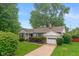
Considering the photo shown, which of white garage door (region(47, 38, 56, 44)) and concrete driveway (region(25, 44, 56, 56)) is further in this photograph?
white garage door (region(47, 38, 56, 44))

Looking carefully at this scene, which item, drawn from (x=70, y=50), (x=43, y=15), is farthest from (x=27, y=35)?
(x=70, y=50)

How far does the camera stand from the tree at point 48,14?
522 cm

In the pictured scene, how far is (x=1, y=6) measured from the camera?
5230 mm

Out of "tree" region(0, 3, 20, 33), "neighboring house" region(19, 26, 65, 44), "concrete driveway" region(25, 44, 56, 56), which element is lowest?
"concrete driveway" region(25, 44, 56, 56)

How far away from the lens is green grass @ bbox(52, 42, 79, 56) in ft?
16.9

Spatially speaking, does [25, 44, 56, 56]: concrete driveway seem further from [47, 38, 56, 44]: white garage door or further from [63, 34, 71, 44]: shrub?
[63, 34, 71, 44]: shrub

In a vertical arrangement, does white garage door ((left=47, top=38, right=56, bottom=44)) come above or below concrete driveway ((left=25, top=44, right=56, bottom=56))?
above

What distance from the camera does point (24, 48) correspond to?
17.0 ft

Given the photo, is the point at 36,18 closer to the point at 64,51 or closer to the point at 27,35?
the point at 27,35

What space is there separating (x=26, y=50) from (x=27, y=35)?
0.90 feet

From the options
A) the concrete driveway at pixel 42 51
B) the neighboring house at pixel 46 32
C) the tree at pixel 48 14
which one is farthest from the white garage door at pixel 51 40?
the tree at pixel 48 14

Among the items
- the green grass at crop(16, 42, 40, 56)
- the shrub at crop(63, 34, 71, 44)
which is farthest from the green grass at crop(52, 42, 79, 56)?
the green grass at crop(16, 42, 40, 56)

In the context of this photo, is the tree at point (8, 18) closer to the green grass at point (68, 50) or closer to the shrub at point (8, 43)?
the shrub at point (8, 43)

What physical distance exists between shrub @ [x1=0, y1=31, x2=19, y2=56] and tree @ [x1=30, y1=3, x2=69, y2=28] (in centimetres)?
43
